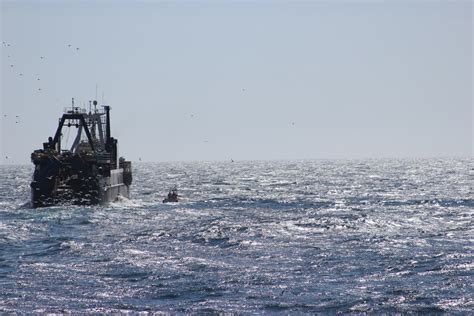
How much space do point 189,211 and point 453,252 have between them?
30.0 metres

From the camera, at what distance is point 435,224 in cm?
5250

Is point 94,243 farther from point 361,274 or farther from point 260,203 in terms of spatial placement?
point 260,203

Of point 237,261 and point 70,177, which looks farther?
point 70,177

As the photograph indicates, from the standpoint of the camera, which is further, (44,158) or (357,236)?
(44,158)

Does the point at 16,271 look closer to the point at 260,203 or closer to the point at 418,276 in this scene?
the point at 418,276

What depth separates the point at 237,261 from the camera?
36.2 metres

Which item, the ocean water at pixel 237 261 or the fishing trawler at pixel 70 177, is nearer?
the ocean water at pixel 237 261

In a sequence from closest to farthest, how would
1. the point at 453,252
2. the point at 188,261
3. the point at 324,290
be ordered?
the point at 324,290
the point at 188,261
the point at 453,252

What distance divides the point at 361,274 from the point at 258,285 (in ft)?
14.8

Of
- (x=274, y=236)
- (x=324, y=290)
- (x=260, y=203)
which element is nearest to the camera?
(x=324, y=290)

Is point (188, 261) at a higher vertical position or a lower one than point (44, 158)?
lower

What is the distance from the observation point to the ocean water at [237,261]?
27.4m

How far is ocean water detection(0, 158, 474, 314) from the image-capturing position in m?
27.4

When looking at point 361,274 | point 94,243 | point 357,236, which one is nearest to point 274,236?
point 357,236
